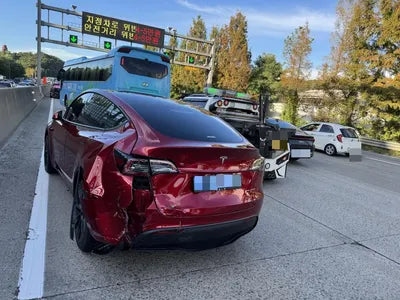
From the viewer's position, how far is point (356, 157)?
13.7 m

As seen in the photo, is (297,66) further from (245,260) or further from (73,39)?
(245,260)

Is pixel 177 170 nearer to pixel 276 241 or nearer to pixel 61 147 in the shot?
pixel 276 241

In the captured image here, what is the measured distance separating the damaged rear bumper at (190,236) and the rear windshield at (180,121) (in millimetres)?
828

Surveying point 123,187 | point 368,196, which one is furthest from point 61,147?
point 368,196

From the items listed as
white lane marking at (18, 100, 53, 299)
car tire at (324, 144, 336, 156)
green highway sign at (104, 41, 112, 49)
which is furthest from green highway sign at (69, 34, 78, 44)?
white lane marking at (18, 100, 53, 299)

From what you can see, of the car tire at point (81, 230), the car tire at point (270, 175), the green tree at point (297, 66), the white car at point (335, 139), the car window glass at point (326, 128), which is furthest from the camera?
the green tree at point (297, 66)

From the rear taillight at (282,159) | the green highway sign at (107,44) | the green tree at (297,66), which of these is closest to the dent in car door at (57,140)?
the rear taillight at (282,159)

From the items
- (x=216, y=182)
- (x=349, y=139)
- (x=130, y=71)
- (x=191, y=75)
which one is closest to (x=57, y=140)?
(x=216, y=182)

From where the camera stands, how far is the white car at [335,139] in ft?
44.1

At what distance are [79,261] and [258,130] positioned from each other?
453cm

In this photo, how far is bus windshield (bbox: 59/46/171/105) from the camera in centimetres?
1366

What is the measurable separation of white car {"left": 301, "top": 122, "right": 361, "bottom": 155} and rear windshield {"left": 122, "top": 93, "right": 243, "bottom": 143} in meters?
10.7

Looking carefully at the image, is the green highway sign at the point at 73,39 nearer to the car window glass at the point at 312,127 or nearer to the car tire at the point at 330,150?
the car window glass at the point at 312,127

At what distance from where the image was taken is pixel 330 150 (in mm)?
13711
